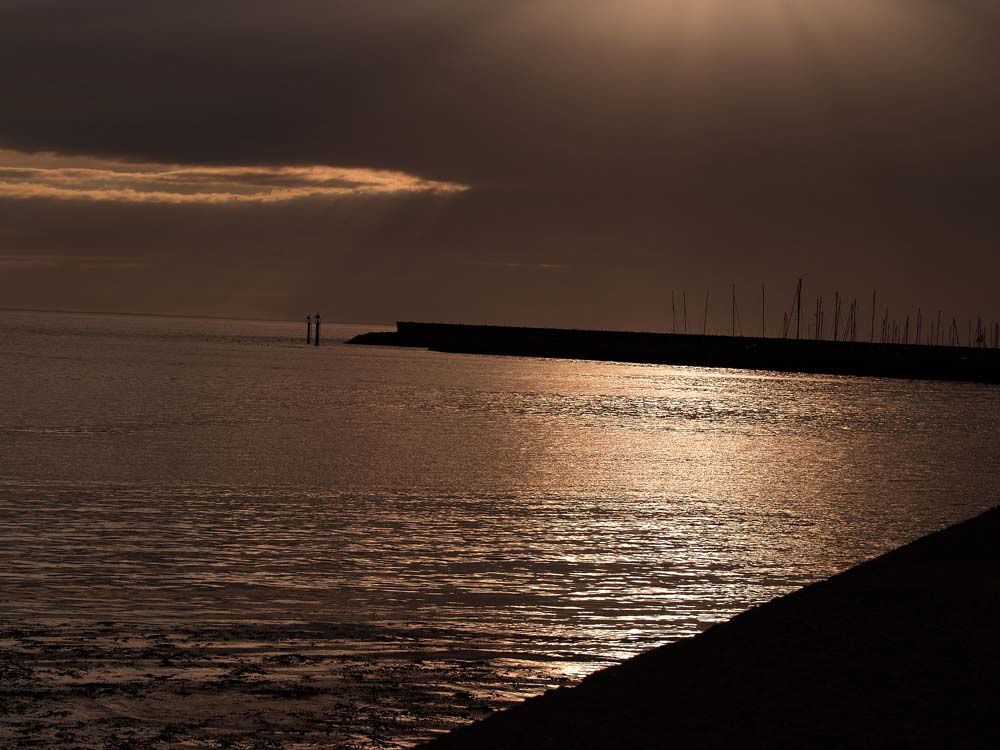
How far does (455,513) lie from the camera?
2212 centimetres

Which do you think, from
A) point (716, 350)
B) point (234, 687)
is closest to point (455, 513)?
point (234, 687)

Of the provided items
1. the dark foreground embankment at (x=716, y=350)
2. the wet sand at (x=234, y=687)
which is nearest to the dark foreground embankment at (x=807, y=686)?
the wet sand at (x=234, y=687)

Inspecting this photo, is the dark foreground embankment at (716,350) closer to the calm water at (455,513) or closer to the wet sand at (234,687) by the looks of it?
the calm water at (455,513)

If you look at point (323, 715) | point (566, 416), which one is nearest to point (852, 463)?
point (566, 416)

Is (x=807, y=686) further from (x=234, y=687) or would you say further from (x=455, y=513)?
(x=455, y=513)

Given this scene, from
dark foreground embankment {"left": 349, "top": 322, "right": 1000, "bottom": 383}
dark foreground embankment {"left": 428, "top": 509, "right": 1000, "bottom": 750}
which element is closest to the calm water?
dark foreground embankment {"left": 428, "top": 509, "right": 1000, "bottom": 750}

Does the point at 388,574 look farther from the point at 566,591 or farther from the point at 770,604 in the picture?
the point at 770,604

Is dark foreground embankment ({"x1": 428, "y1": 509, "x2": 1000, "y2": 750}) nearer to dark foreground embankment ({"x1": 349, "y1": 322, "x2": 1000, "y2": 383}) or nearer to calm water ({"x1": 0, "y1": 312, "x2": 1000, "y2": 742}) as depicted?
calm water ({"x1": 0, "y1": 312, "x2": 1000, "y2": 742})

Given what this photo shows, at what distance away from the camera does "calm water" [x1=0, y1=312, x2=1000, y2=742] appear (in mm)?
13266

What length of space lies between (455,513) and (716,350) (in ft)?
428

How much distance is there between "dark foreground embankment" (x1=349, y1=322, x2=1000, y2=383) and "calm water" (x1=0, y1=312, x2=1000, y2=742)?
Result: 69.5m

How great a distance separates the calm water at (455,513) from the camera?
43.5ft

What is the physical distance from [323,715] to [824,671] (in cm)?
394

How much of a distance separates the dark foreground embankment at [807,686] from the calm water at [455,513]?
1.36m
